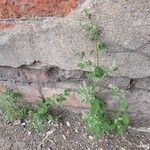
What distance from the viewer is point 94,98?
70.2 inches

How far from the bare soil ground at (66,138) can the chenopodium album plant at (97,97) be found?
0.06 m

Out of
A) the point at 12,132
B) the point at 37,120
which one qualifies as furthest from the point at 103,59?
the point at 12,132

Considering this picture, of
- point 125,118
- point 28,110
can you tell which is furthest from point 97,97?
point 28,110

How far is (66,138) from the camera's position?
1985 mm

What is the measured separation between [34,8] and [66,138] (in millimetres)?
766

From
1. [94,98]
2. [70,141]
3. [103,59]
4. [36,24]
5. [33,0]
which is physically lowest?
[70,141]

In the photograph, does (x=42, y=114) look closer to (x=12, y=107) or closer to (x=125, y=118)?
(x=12, y=107)

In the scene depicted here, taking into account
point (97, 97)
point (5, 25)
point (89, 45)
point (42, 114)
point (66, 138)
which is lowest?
point (66, 138)

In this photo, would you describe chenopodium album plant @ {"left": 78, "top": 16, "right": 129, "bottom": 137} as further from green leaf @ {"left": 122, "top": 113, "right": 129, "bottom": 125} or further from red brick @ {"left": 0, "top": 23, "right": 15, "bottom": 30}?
red brick @ {"left": 0, "top": 23, "right": 15, "bottom": 30}

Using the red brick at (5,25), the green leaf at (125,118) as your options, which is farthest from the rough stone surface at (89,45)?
the green leaf at (125,118)

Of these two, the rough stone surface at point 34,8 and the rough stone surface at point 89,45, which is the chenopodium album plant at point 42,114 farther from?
the rough stone surface at point 34,8

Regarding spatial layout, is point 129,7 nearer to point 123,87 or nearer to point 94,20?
point 94,20

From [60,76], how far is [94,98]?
25cm

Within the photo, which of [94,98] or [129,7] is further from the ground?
[129,7]
